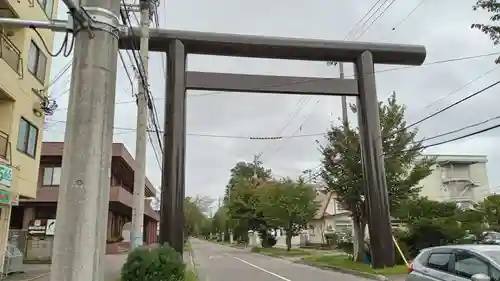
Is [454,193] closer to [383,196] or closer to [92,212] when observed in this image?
[383,196]

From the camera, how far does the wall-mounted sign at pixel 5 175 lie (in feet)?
46.6

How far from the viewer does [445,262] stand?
7.66 metres

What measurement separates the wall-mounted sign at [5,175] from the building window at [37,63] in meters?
4.77

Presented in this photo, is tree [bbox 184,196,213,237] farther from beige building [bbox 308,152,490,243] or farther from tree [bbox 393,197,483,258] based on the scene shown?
tree [bbox 393,197,483,258]

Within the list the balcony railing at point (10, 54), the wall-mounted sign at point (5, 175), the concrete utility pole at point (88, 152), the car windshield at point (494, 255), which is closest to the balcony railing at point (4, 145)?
the wall-mounted sign at point (5, 175)

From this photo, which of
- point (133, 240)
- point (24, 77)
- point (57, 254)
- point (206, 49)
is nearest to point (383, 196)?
point (206, 49)

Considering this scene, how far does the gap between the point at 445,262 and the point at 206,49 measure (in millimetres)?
12072

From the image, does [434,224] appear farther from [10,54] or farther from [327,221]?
[327,221]

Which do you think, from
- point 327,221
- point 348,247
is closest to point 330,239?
point 327,221

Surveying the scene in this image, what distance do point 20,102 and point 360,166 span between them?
1434cm

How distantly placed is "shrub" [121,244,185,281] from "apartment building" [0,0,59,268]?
630cm

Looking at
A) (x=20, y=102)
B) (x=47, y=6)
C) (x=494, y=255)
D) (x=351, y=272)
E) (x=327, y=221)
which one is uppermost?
(x=47, y=6)

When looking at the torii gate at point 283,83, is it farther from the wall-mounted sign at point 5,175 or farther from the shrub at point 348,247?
the shrub at point 348,247

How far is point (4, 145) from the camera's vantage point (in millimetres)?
15656
